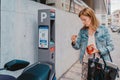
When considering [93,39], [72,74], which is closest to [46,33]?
[93,39]

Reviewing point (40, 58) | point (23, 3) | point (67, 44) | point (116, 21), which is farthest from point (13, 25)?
point (116, 21)

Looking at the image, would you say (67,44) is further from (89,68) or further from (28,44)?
(89,68)

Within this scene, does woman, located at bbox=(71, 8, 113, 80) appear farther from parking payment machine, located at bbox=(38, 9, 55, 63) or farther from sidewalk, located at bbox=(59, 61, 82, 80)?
sidewalk, located at bbox=(59, 61, 82, 80)

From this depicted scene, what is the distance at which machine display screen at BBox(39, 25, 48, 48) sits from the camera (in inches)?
114

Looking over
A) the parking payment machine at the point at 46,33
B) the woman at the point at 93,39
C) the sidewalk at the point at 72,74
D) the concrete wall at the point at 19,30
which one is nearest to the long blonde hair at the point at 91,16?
the woman at the point at 93,39

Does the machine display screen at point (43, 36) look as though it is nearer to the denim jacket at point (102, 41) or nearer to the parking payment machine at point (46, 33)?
the parking payment machine at point (46, 33)

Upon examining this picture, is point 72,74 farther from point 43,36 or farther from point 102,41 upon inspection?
point 102,41

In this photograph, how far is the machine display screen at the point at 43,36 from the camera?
2.90 m

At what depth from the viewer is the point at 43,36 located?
293 cm

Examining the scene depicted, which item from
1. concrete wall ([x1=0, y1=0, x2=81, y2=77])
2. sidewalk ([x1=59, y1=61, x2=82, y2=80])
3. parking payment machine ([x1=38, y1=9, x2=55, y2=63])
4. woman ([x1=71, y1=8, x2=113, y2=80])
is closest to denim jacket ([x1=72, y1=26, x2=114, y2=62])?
woman ([x1=71, y1=8, x2=113, y2=80])

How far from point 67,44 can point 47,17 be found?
6.84 feet

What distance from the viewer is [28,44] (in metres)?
2.92

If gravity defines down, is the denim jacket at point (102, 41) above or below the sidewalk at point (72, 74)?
above

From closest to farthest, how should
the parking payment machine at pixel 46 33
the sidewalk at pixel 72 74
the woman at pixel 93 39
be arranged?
the woman at pixel 93 39, the parking payment machine at pixel 46 33, the sidewalk at pixel 72 74
